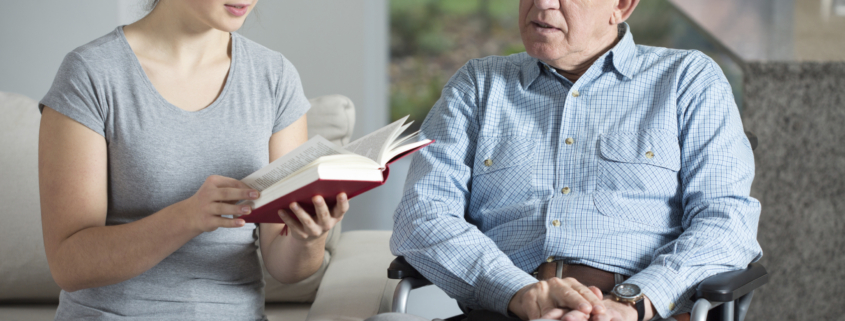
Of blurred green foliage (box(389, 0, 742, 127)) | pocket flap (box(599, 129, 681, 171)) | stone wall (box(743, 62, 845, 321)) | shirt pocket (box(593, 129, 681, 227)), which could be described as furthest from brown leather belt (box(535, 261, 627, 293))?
blurred green foliage (box(389, 0, 742, 127))

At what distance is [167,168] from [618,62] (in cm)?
96

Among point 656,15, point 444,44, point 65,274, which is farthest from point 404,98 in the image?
point 65,274

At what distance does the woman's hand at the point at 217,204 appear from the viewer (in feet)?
2.94

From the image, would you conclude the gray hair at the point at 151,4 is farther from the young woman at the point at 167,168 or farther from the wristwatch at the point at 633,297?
the wristwatch at the point at 633,297

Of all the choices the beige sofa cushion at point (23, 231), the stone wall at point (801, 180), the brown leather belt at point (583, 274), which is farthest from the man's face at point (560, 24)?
the stone wall at point (801, 180)

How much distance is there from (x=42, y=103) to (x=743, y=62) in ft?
6.29

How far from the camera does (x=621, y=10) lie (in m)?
1.46

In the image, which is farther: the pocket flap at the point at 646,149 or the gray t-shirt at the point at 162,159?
the pocket flap at the point at 646,149

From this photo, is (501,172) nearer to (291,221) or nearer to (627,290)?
(627,290)

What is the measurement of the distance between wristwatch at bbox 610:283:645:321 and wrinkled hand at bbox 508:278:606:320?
0.03m

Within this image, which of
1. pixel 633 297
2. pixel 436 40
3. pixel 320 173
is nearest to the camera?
pixel 320 173

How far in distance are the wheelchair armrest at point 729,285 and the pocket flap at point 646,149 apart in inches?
11.0

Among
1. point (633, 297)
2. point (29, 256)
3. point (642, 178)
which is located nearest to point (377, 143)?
point (633, 297)

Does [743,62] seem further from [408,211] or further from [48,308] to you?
[48,308]
